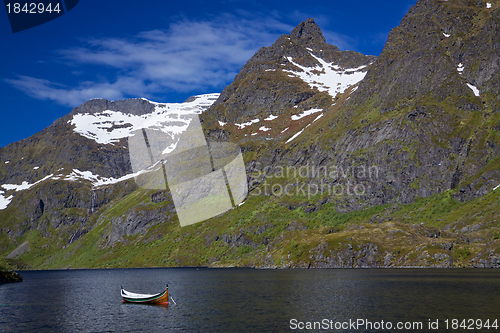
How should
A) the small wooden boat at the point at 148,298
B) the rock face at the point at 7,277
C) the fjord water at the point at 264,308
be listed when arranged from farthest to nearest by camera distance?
the rock face at the point at 7,277 < the small wooden boat at the point at 148,298 < the fjord water at the point at 264,308

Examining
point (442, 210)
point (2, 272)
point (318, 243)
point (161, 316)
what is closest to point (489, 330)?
point (161, 316)

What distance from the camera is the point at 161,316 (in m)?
66.6

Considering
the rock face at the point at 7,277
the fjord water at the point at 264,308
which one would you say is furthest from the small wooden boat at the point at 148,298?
the rock face at the point at 7,277

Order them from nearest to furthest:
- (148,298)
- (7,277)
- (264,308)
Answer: (264,308) → (148,298) → (7,277)

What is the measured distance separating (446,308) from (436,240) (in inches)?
4055

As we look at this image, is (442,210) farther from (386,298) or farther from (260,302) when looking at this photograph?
(260,302)

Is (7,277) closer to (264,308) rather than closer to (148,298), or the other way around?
(148,298)

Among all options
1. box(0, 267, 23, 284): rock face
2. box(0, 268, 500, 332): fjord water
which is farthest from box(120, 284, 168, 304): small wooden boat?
box(0, 267, 23, 284): rock face

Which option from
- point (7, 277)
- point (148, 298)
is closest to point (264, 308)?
point (148, 298)

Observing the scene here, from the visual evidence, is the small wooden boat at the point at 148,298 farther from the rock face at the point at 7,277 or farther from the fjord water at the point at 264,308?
the rock face at the point at 7,277

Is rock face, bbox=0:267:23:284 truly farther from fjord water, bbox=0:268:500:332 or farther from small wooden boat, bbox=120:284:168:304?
small wooden boat, bbox=120:284:168:304

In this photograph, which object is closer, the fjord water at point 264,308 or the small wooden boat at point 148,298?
the fjord water at point 264,308

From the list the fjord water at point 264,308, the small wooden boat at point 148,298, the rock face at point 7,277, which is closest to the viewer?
the fjord water at point 264,308

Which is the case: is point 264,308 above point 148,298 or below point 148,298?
above
